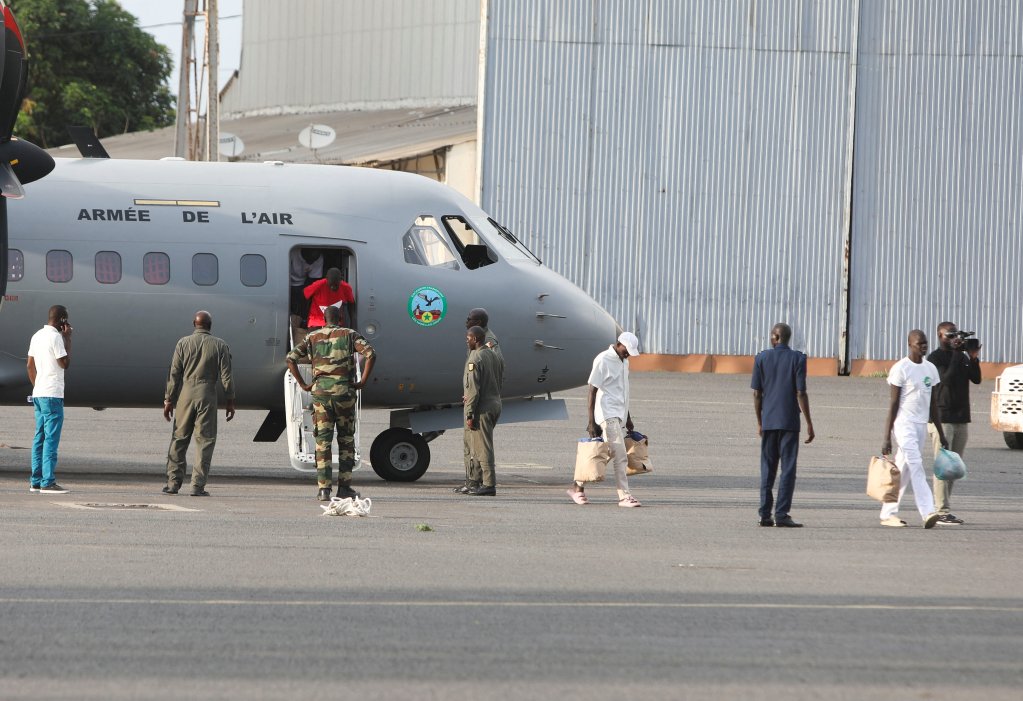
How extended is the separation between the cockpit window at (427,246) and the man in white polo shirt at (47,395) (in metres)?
4.33

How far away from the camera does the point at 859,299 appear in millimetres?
39250

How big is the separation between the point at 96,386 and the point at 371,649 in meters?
11.0

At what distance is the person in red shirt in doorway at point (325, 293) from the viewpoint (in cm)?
1806

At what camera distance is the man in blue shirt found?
14930mm

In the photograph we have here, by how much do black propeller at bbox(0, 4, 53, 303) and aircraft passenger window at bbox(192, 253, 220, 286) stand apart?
2.10 metres

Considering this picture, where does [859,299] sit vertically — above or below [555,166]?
below

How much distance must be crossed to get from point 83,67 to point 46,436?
1806 inches

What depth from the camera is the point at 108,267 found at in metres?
18.4

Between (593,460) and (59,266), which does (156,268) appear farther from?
(593,460)

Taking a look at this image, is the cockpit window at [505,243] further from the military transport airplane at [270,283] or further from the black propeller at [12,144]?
the black propeller at [12,144]

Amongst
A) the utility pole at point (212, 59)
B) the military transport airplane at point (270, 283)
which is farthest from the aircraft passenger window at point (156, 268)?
the utility pole at point (212, 59)

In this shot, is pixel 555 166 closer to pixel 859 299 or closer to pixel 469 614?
pixel 859 299

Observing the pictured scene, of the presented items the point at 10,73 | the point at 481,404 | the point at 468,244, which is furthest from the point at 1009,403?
the point at 10,73

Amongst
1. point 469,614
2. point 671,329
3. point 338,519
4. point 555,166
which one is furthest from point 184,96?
point 469,614
